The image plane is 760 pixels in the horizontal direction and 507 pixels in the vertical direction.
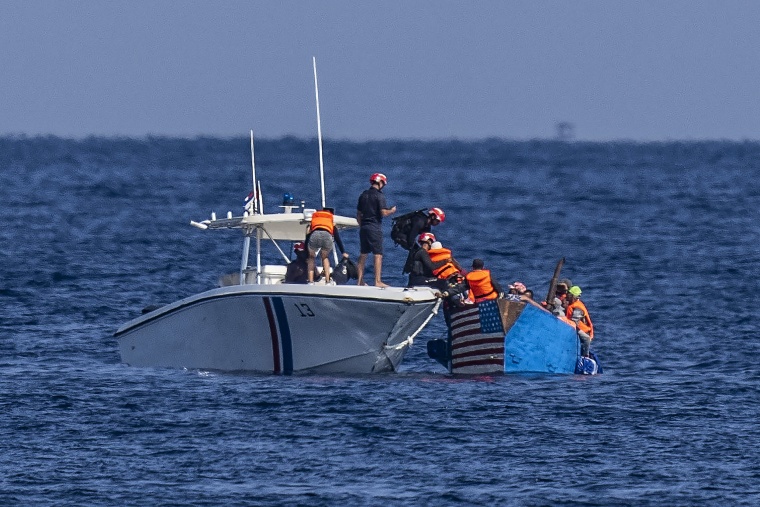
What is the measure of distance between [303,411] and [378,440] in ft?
6.32

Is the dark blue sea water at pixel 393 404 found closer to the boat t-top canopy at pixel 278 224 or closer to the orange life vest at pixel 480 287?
the orange life vest at pixel 480 287

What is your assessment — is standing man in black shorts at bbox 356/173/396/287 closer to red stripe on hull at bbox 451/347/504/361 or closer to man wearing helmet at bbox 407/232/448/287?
man wearing helmet at bbox 407/232/448/287

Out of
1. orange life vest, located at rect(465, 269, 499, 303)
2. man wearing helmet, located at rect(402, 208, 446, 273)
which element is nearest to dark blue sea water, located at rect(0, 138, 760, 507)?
orange life vest, located at rect(465, 269, 499, 303)

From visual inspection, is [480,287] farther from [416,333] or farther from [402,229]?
[402,229]

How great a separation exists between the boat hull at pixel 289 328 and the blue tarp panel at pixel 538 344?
4.84ft

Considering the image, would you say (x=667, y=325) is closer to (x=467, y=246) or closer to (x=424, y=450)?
(x=424, y=450)

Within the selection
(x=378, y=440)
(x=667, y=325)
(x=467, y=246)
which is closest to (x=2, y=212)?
(x=467, y=246)

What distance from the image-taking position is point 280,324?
24.2 meters

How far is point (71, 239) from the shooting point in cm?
5169

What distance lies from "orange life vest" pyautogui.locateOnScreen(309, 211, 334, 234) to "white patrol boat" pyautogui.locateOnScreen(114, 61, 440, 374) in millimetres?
893

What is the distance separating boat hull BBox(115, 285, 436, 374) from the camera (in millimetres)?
23750

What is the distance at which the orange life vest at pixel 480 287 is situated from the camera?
83.0ft

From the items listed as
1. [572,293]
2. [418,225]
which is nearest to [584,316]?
[572,293]

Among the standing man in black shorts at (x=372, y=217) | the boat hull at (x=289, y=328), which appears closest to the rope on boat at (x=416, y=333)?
Answer: the boat hull at (x=289, y=328)
